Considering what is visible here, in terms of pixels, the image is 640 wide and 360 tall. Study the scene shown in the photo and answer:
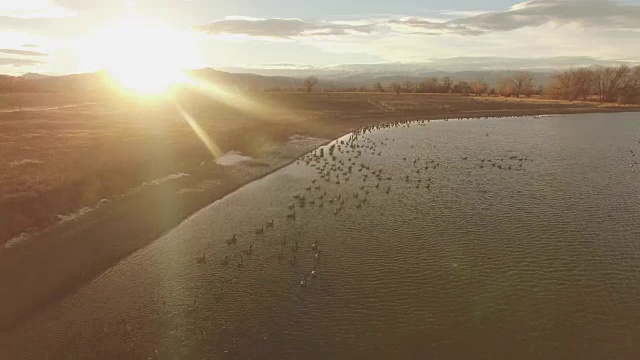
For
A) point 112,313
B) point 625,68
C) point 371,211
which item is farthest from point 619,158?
point 625,68

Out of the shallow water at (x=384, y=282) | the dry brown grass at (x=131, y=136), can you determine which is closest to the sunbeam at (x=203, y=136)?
the dry brown grass at (x=131, y=136)

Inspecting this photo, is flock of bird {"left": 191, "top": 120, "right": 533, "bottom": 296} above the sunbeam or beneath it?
beneath

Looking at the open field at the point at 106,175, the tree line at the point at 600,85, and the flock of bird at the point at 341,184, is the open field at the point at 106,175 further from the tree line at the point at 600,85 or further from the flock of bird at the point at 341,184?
the tree line at the point at 600,85

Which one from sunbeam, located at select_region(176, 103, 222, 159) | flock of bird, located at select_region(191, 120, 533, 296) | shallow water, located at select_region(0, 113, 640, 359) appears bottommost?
shallow water, located at select_region(0, 113, 640, 359)

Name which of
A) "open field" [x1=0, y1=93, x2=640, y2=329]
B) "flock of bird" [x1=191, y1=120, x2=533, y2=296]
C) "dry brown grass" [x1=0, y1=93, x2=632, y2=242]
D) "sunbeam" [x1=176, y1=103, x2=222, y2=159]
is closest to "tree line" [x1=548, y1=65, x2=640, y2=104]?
"dry brown grass" [x1=0, y1=93, x2=632, y2=242]

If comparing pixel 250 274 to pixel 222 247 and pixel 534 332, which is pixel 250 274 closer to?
pixel 222 247

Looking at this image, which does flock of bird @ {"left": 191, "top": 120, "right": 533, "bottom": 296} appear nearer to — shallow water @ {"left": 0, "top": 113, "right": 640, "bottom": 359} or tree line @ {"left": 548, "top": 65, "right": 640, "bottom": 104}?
shallow water @ {"left": 0, "top": 113, "right": 640, "bottom": 359}
